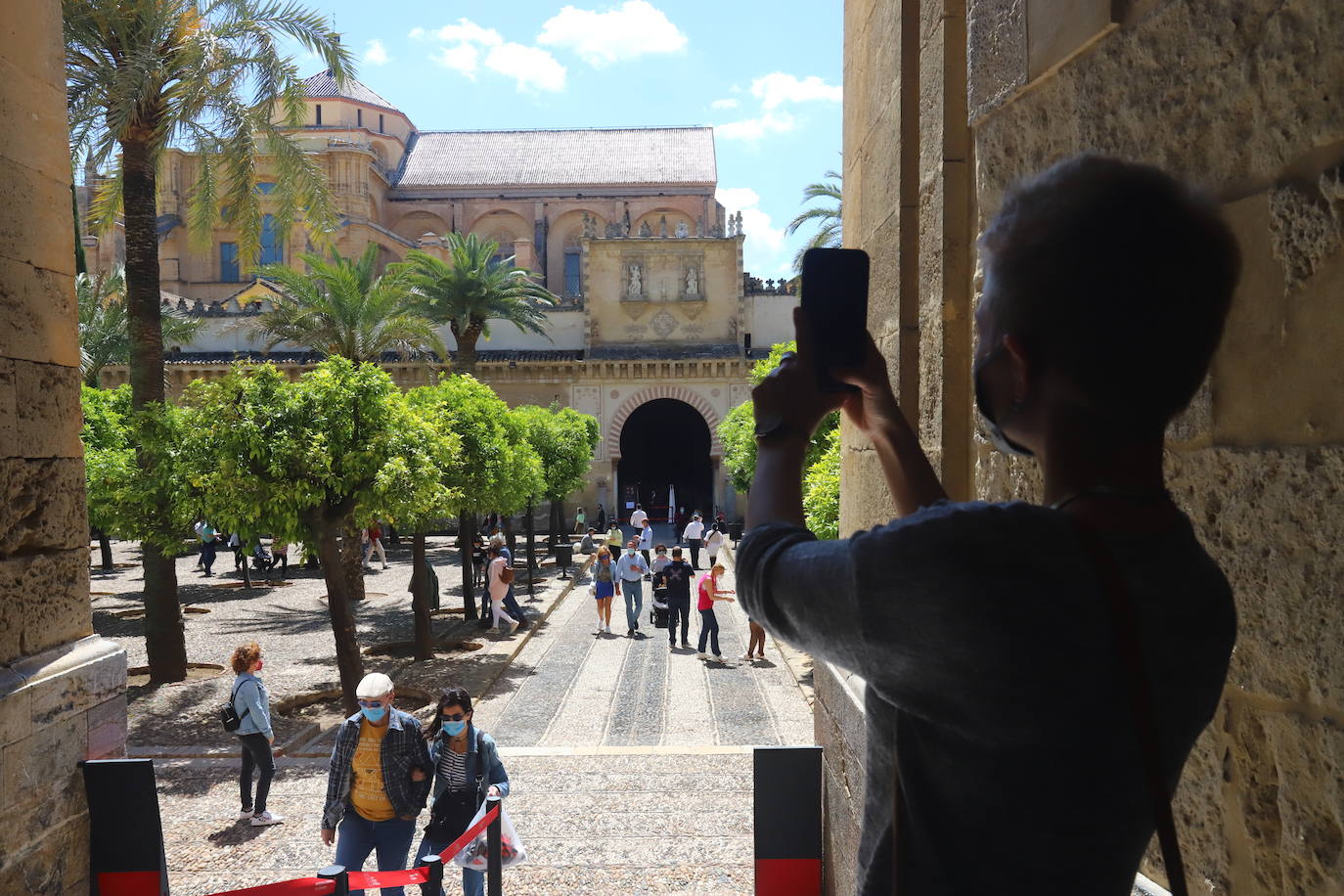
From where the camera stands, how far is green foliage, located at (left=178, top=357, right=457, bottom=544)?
30.8 feet

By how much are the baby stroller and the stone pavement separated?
1.60 metres

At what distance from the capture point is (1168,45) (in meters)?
1.50

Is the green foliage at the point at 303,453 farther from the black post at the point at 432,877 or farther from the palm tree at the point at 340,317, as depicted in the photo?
the palm tree at the point at 340,317

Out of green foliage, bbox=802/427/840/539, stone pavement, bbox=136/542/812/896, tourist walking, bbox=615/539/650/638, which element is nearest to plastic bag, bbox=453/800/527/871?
stone pavement, bbox=136/542/812/896

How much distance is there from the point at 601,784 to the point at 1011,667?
23.3 ft

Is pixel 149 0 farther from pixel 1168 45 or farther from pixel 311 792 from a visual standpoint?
pixel 1168 45

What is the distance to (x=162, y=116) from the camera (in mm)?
10945

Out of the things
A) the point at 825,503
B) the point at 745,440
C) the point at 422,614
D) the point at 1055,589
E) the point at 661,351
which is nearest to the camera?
the point at 1055,589

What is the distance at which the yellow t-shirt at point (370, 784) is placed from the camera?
4801 mm

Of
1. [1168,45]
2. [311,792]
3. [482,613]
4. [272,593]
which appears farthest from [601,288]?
[1168,45]

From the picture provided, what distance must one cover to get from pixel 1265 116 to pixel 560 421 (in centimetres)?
2546

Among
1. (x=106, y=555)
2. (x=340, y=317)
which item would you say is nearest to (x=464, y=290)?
(x=340, y=317)

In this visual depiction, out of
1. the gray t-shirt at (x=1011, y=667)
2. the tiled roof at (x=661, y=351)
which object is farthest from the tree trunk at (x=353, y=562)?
the tiled roof at (x=661, y=351)

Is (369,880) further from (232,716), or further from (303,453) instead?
(303,453)
